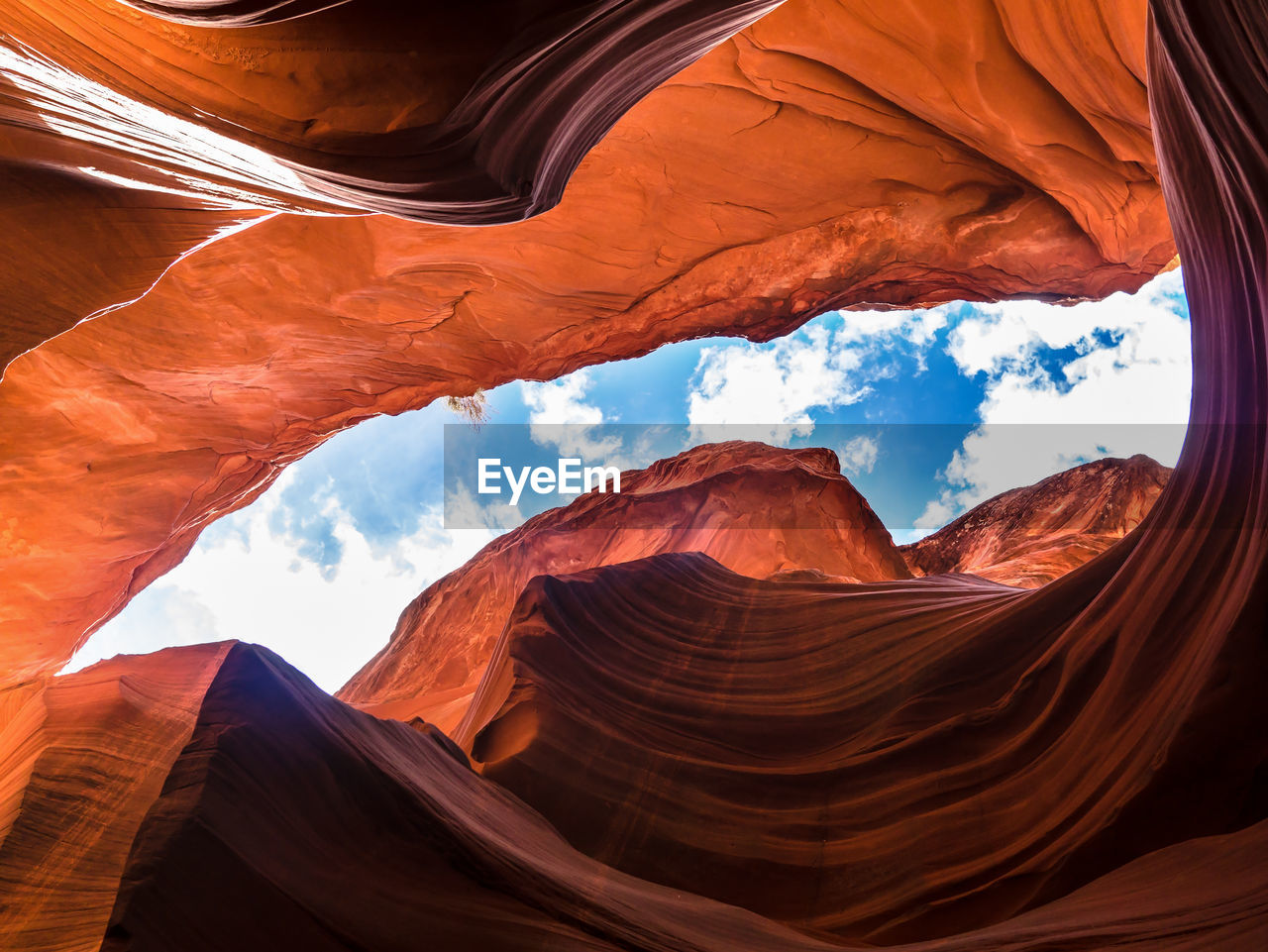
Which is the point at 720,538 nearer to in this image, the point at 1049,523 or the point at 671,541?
the point at 671,541

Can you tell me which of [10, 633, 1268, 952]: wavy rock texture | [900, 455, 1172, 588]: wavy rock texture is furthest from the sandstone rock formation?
[900, 455, 1172, 588]: wavy rock texture

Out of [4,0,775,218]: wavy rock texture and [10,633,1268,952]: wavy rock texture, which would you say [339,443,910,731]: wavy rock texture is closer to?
[10,633,1268,952]: wavy rock texture

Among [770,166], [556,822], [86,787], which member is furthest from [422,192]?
[770,166]

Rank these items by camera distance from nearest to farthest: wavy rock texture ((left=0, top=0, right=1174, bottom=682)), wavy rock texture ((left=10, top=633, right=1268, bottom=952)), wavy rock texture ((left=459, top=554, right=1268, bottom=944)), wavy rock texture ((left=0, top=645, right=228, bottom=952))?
1. wavy rock texture ((left=10, top=633, right=1268, bottom=952))
2. wavy rock texture ((left=0, top=645, right=228, bottom=952))
3. wavy rock texture ((left=459, top=554, right=1268, bottom=944))
4. wavy rock texture ((left=0, top=0, right=1174, bottom=682))

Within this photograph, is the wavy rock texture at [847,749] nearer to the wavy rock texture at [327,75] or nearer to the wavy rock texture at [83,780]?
the wavy rock texture at [83,780]

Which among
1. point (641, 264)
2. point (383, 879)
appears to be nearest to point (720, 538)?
point (641, 264)

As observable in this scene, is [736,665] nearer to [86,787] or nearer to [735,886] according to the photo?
[735,886]

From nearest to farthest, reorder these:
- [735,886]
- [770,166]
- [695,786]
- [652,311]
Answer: [735,886]
[695,786]
[770,166]
[652,311]
